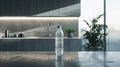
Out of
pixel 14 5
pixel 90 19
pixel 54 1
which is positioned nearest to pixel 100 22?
pixel 90 19

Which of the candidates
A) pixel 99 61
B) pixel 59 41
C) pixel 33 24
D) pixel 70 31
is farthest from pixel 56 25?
pixel 99 61

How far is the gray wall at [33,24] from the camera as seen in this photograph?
6.82m

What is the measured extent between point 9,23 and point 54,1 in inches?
55.6

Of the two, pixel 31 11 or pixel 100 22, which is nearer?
pixel 31 11

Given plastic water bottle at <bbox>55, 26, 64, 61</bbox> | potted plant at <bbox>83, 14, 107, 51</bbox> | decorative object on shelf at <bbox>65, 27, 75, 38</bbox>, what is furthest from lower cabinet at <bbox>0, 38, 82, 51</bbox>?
plastic water bottle at <bbox>55, 26, 64, 61</bbox>

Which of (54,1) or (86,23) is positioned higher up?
(54,1)

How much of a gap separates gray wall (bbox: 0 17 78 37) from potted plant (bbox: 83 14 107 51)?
0.36 m

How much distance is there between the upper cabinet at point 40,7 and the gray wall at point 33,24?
323 mm

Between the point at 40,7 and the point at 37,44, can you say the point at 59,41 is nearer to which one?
the point at 37,44

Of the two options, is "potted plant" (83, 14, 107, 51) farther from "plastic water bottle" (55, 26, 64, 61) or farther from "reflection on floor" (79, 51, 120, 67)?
"reflection on floor" (79, 51, 120, 67)

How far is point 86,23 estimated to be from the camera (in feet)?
22.1

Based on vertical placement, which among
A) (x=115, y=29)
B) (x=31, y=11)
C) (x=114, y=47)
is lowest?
(x=114, y=47)

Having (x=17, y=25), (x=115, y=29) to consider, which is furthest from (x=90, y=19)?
(x=17, y=25)

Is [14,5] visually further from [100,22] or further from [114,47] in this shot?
[114,47]
